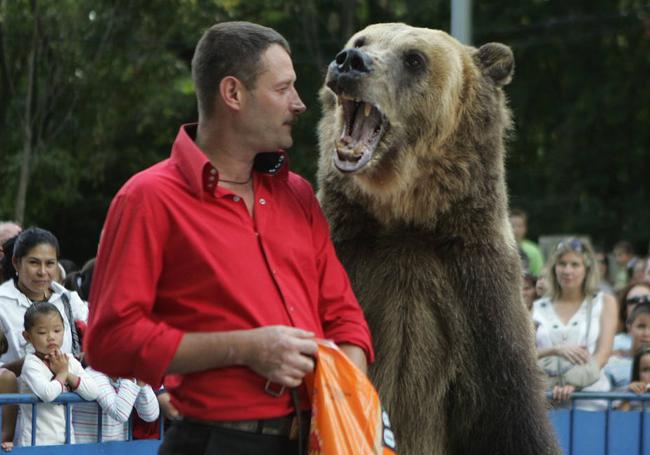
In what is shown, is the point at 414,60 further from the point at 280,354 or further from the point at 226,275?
the point at 280,354

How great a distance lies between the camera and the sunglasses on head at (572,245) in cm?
857

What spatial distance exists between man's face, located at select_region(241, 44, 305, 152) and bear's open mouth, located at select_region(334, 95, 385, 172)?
57 centimetres

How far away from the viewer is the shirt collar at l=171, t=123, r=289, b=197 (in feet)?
11.1

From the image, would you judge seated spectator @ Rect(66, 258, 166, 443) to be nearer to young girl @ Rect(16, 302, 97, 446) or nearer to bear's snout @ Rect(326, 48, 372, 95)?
young girl @ Rect(16, 302, 97, 446)

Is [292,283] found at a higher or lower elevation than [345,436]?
higher

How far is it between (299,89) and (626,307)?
37.7 ft

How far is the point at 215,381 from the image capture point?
133 inches

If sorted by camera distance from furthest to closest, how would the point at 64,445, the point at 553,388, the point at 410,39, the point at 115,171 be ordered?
the point at 115,171
the point at 553,388
the point at 64,445
the point at 410,39

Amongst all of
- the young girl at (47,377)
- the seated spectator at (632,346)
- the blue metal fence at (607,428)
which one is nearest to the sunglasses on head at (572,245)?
the seated spectator at (632,346)

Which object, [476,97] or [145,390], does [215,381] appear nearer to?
[476,97]

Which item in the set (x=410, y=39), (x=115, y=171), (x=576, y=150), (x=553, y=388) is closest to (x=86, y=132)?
(x=115, y=171)

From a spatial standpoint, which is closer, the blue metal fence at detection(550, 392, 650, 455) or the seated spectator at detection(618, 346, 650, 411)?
the blue metal fence at detection(550, 392, 650, 455)

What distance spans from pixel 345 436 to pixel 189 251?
0.65 meters

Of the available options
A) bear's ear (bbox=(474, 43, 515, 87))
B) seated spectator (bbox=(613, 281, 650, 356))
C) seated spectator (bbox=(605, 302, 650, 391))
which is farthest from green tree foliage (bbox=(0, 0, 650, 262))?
bear's ear (bbox=(474, 43, 515, 87))
